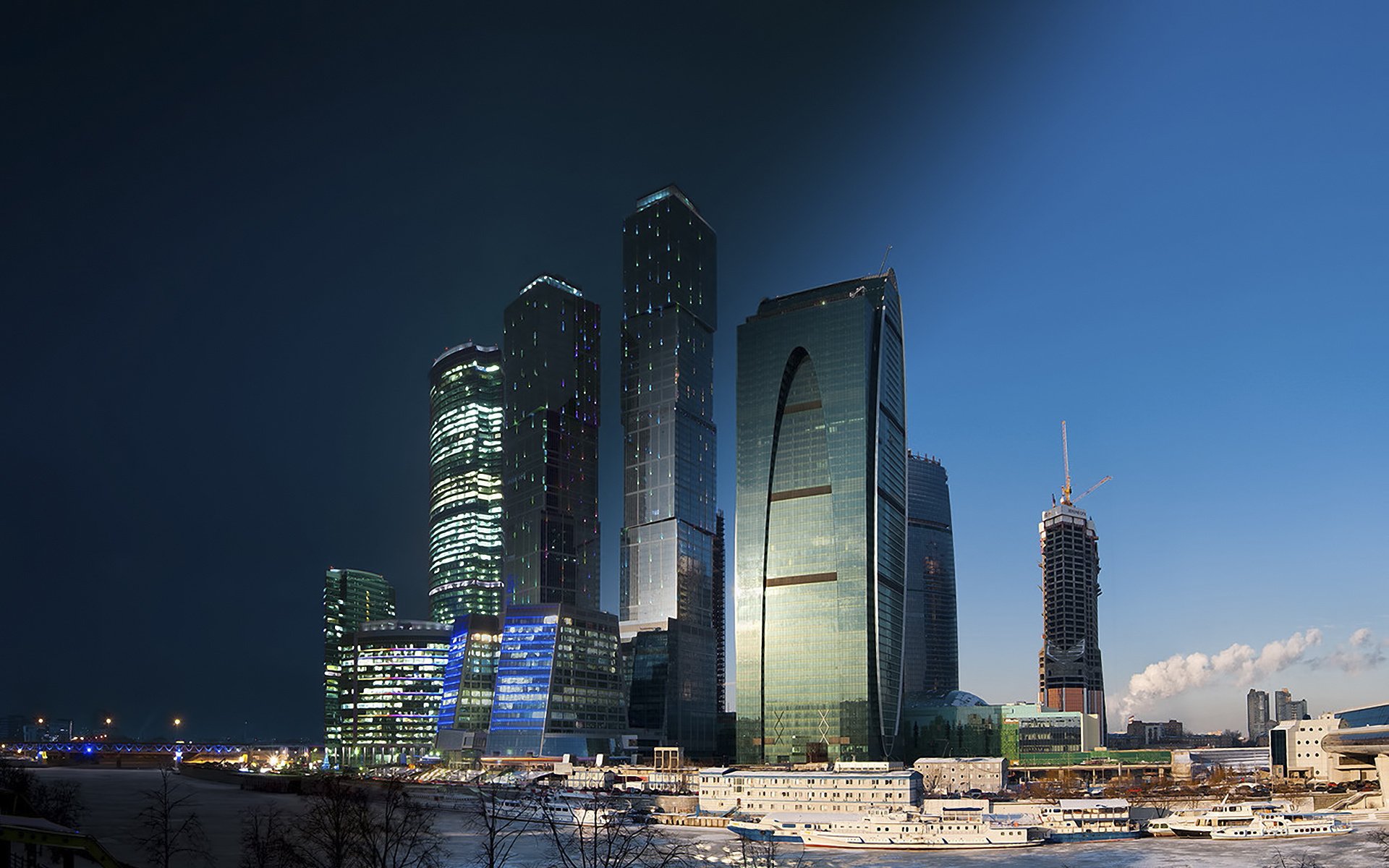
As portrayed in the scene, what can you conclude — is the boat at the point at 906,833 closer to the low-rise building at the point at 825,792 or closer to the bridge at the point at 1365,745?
the low-rise building at the point at 825,792

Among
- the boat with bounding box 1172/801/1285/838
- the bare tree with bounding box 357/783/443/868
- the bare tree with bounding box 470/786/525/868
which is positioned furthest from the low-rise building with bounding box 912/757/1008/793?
the bare tree with bounding box 357/783/443/868

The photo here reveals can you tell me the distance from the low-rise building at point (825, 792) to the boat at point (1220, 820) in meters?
30.5

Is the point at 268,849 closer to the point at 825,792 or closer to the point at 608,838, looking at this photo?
the point at 608,838

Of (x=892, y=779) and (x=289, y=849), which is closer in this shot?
(x=289, y=849)

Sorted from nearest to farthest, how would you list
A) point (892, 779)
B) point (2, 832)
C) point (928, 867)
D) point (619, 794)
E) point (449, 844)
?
point (2, 832), point (928, 867), point (449, 844), point (892, 779), point (619, 794)

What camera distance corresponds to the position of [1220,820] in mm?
130625

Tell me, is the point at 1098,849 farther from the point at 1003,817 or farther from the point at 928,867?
the point at 928,867

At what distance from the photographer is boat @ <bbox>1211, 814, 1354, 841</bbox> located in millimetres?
122188

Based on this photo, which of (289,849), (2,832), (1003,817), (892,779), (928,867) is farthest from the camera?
(892,779)

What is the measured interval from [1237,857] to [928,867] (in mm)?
30298

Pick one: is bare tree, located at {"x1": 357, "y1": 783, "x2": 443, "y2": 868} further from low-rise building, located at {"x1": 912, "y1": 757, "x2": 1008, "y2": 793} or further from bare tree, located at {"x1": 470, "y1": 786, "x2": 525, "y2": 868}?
low-rise building, located at {"x1": 912, "y1": 757, "x2": 1008, "y2": 793}

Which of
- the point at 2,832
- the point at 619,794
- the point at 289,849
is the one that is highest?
the point at 2,832

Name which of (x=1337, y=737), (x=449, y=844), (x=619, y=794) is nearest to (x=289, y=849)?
(x=449, y=844)

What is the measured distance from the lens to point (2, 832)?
72.4 ft
